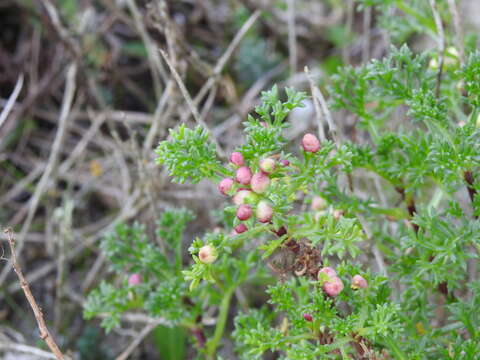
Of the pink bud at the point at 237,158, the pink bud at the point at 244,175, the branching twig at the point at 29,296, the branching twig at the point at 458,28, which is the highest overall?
the branching twig at the point at 458,28

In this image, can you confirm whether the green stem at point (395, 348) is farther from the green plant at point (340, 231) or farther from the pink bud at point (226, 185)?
the pink bud at point (226, 185)

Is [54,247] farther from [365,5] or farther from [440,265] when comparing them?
[440,265]

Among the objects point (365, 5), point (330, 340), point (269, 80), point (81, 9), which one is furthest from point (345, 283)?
point (81, 9)

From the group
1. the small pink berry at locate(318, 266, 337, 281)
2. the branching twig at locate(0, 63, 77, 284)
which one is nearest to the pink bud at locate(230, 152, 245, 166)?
the small pink berry at locate(318, 266, 337, 281)

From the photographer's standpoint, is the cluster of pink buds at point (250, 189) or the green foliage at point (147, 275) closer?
the cluster of pink buds at point (250, 189)

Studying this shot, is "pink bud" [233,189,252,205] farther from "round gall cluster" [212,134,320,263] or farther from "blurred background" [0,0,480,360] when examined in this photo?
"blurred background" [0,0,480,360]

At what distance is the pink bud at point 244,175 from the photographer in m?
1.32

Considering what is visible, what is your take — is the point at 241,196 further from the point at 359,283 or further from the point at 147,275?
the point at 147,275

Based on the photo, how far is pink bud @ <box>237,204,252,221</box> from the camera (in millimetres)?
1294

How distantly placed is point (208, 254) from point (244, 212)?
133 mm

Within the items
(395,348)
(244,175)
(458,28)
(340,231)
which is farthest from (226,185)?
(458,28)

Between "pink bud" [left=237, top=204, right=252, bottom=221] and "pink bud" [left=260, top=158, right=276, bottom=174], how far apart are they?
3.6 inches

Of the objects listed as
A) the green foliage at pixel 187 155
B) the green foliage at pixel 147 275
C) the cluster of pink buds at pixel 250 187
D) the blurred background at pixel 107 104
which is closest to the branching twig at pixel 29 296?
the green foliage at pixel 147 275

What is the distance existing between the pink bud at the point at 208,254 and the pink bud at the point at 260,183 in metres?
0.17
